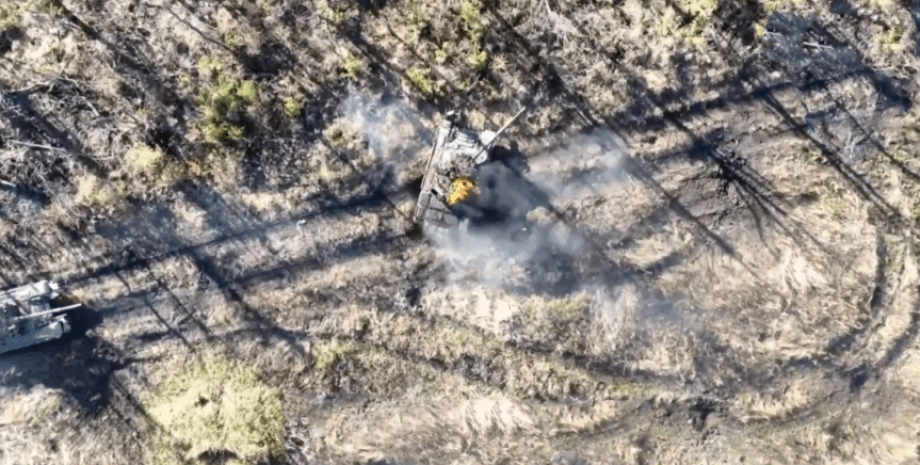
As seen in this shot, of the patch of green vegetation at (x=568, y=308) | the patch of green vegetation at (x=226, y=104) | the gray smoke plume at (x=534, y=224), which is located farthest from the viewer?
the patch of green vegetation at (x=568, y=308)

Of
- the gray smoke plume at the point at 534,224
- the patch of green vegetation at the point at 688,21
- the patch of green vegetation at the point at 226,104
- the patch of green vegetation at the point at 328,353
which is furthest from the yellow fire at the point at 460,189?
the patch of green vegetation at the point at 688,21

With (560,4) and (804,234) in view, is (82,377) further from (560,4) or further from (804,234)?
(804,234)

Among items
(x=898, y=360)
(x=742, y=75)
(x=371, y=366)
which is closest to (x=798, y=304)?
(x=898, y=360)

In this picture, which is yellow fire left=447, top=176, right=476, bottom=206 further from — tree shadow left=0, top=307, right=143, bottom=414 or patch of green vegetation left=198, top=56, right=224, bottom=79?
tree shadow left=0, top=307, right=143, bottom=414

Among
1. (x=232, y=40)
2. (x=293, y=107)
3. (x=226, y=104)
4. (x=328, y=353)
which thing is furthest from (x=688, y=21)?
(x=328, y=353)

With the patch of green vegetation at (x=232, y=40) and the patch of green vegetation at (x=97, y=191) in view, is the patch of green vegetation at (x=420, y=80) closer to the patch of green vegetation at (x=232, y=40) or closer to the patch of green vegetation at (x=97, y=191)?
the patch of green vegetation at (x=232, y=40)

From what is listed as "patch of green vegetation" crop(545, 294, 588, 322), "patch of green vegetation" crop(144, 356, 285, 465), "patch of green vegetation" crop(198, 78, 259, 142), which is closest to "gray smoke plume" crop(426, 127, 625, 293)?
"patch of green vegetation" crop(545, 294, 588, 322)

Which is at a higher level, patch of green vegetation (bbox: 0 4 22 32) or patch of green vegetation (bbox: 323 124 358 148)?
patch of green vegetation (bbox: 0 4 22 32)
